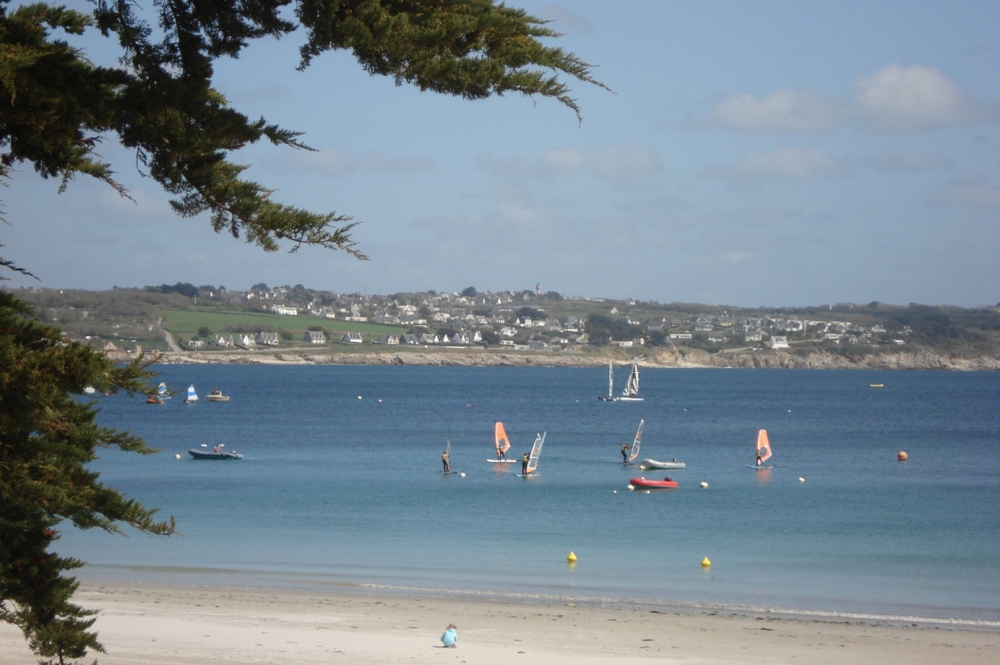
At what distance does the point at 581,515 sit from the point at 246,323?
5757 inches

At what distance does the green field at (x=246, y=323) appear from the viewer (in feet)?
425

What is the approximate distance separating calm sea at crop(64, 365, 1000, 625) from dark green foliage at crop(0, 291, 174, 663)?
1196 centimetres

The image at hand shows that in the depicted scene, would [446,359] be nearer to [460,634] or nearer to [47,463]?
[460,634]

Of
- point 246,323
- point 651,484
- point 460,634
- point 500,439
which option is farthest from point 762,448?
point 246,323

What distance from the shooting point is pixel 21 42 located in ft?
19.1

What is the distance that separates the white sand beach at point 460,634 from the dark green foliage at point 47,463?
5619mm

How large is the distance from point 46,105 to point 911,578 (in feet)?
62.9

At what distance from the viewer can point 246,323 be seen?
549ft

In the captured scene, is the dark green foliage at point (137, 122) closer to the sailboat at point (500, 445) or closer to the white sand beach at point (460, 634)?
the white sand beach at point (460, 634)

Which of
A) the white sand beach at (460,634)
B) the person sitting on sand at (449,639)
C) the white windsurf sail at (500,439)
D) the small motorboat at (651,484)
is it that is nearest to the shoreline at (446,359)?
the white windsurf sail at (500,439)

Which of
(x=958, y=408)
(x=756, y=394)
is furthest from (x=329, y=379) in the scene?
(x=958, y=408)

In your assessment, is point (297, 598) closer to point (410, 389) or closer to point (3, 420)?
point (3, 420)

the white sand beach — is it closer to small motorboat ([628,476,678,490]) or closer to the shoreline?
small motorboat ([628,476,678,490])

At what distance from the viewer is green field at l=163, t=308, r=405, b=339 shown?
425 ft
